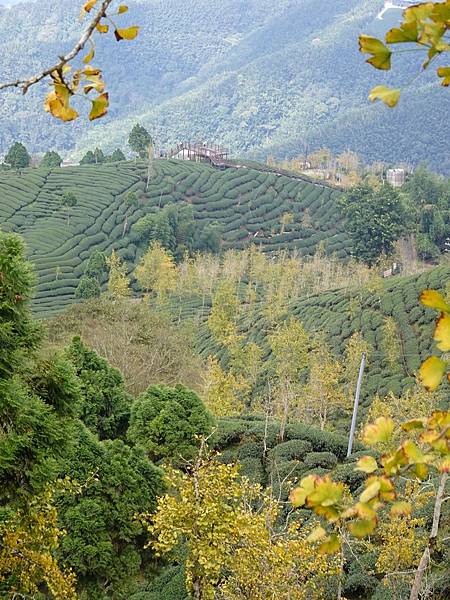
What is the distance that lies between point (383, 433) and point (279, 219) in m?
73.9

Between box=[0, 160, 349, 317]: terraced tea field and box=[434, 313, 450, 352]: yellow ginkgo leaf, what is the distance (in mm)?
47582

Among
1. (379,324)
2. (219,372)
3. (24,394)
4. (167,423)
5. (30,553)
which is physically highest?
(24,394)

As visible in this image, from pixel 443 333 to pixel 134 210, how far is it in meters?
66.6

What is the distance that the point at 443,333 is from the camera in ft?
3.50

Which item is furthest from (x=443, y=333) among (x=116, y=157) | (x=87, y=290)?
(x=116, y=157)

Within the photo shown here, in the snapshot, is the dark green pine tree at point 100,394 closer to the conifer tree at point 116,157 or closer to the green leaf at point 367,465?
the green leaf at point 367,465

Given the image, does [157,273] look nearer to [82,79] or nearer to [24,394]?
[24,394]

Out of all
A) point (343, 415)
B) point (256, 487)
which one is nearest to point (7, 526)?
point (256, 487)

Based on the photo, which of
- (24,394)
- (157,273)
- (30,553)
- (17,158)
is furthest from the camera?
(17,158)

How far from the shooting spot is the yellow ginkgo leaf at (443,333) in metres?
1.06

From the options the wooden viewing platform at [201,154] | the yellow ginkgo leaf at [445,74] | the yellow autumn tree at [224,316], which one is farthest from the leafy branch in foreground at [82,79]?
the wooden viewing platform at [201,154]

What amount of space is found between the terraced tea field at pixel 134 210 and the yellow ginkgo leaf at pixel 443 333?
4758cm

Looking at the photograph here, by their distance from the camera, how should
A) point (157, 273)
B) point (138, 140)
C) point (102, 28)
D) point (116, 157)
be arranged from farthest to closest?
point (116, 157) < point (138, 140) < point (157, 273) < point (102, 28)

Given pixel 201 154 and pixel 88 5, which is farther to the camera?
pixel 201 154
